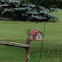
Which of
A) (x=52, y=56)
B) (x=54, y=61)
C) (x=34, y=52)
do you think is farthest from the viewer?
(x=34, y=52)

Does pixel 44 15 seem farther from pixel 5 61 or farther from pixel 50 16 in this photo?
pixel 5 61

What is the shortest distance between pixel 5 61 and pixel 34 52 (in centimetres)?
211

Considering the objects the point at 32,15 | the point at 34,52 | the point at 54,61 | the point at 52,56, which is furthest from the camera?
the point at 32,15

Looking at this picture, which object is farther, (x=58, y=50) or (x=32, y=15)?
(x=32, y=15)

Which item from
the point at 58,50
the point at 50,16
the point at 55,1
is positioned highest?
the point at 55,1

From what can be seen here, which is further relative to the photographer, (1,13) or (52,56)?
(1,13)

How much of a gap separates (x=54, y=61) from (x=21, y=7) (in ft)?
56.0

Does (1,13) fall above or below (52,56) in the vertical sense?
below

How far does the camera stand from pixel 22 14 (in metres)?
26.5

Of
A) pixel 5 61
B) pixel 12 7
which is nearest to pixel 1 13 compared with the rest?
pixel 12 7

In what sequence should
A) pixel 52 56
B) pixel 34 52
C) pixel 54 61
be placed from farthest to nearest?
1. pixel 34 52
2. pixel 52 56
3. pixel 54 61

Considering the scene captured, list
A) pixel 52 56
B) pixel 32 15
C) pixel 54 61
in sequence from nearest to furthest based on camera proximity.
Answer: pixel 54 61
pixel 52 56
pixel 32 15

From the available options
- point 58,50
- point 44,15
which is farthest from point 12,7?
point 58,50

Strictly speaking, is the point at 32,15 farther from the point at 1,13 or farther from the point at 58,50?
the point at 58,50
